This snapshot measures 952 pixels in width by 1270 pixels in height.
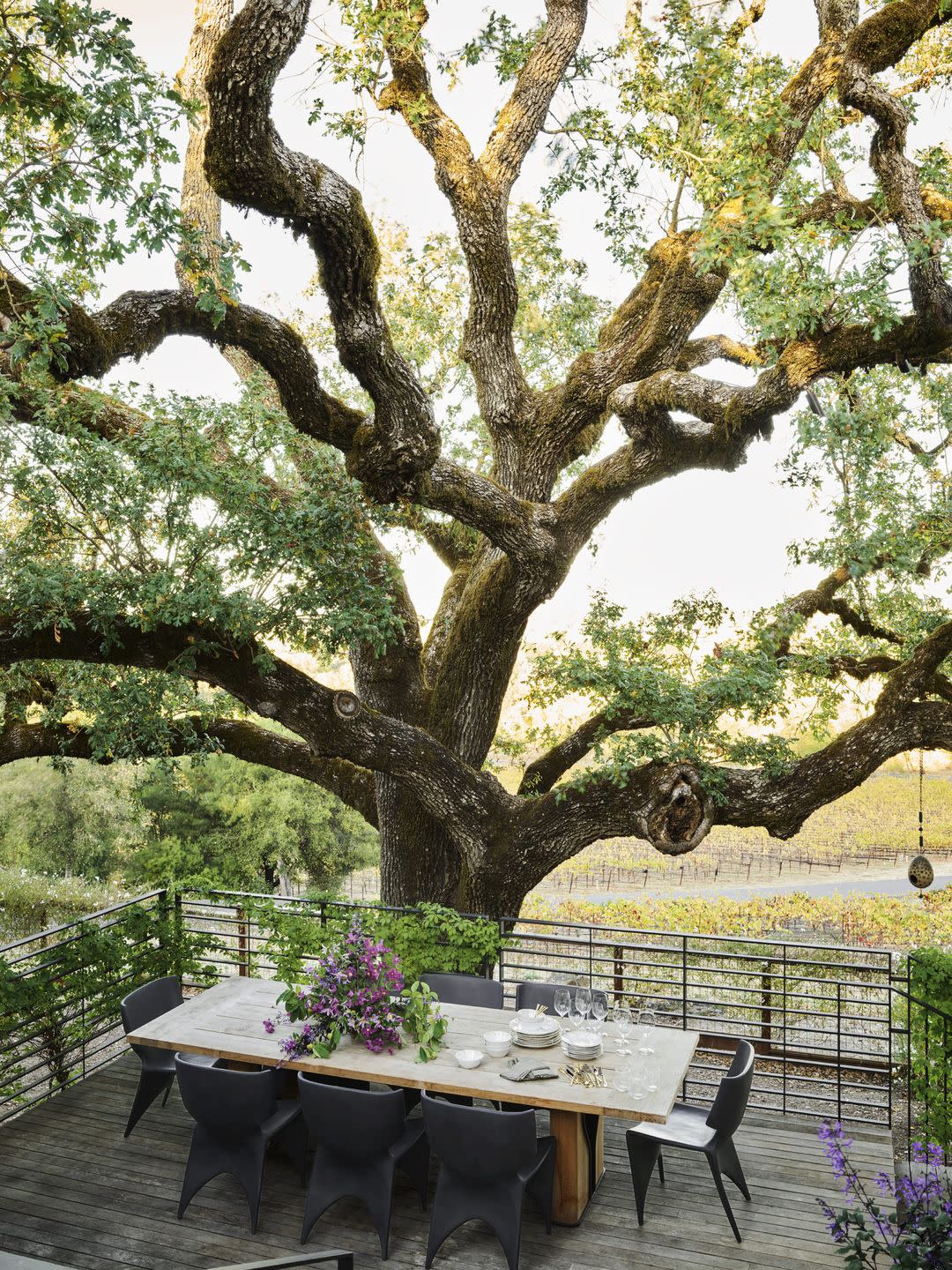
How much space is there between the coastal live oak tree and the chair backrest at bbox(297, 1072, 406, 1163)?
278cm

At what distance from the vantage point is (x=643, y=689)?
6832mm

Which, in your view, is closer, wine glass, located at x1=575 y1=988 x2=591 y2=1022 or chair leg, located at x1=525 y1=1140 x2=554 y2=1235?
chair leg, located at x1=525 y1=1140 x2=554 y2=1235

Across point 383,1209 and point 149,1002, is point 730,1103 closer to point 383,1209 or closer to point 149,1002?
point 383,1209

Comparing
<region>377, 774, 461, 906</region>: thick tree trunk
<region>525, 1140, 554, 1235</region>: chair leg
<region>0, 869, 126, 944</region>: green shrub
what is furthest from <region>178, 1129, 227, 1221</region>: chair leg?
<region>0, 869, 126, 944</region>: green shrub

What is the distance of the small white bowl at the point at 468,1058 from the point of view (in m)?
3.96

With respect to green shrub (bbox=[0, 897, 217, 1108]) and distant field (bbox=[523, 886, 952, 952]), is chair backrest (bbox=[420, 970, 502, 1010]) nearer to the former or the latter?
A: green shrub (bbox=[0, 897, 217, 1108])

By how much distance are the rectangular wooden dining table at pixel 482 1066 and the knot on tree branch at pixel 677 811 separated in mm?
2381

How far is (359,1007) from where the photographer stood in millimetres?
4199

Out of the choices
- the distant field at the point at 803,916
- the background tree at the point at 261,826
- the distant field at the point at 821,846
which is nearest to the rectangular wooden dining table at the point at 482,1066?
the distant field at the point at 803,916

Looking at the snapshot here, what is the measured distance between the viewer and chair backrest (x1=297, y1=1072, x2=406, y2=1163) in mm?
3748

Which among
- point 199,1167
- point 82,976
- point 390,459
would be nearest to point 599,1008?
point 199,1167

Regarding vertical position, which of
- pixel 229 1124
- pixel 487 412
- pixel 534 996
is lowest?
pixel 229 1124

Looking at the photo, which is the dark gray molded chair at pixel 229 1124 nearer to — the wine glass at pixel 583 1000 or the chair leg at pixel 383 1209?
the chair leg at pixel 383 1209

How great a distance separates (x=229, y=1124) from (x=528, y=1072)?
1301mm
